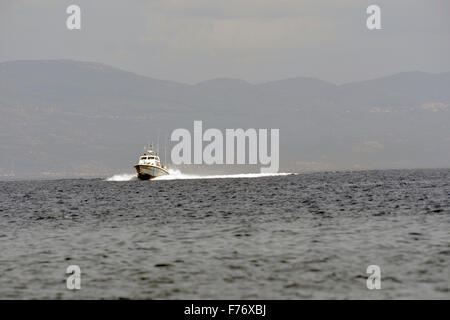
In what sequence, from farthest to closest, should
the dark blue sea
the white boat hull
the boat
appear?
the boat → the white boat hull → the dark blue sea

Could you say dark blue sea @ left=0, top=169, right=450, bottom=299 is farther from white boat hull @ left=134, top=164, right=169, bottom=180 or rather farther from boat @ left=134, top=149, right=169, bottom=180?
boat @ left=134, top=149, right=169, bottom=180

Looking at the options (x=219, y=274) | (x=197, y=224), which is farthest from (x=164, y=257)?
(x=197, y=224)

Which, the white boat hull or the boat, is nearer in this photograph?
the white boat hull

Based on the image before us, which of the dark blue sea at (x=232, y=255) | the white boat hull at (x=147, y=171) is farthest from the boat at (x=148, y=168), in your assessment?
the dark blue sea at (x=232, y=255)

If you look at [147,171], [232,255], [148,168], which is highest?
[232,255]

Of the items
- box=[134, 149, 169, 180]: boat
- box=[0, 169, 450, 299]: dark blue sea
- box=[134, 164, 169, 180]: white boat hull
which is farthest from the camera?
box=[134, 149, 169, 180]: boat

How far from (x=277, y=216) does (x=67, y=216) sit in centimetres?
1961

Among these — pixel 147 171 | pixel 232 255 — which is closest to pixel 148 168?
pixel 147 171

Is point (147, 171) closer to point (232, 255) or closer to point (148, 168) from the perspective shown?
point (148, 168)

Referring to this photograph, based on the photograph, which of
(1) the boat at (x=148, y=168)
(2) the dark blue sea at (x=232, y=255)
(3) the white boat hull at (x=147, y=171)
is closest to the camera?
(2) the dark blue sea at (x=232, y=255)

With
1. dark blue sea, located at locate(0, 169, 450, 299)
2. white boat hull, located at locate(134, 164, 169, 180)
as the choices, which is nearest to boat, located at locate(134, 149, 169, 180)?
white boat hull, located at locate(134, 164, 169, 180)

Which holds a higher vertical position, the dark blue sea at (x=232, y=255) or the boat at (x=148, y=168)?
the dark blue sea at (x=232, y=255)

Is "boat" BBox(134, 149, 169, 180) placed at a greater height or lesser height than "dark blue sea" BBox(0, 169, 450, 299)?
lesser

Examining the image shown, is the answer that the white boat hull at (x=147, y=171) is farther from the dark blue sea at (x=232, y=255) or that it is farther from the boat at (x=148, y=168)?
the dark blue sea at (x=232, y=255)
